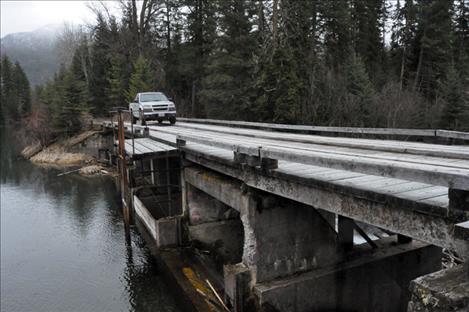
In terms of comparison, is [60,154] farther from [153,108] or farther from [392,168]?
[392,168]

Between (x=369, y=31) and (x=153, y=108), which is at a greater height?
(x=369, y=31)

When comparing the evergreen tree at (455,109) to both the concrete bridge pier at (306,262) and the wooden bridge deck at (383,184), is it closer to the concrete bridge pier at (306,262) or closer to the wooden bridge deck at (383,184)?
the concrete bridge pier at (306,262)

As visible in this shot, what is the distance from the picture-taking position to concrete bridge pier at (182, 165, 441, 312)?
786cm

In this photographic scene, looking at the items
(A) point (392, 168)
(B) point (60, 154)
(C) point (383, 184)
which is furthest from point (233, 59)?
(A) point (392, 168)

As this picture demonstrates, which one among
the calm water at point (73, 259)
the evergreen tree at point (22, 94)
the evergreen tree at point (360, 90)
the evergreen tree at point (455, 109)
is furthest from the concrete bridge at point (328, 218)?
the evergreen tree at point (22, 94)

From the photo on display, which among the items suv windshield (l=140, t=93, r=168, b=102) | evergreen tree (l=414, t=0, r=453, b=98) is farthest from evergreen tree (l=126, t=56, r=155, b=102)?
evergreen tree (l=414, t=0, r=453, b=98)

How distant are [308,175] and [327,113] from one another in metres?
21.5

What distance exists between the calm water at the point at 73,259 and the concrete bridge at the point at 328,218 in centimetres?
179

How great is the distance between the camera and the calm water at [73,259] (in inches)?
436

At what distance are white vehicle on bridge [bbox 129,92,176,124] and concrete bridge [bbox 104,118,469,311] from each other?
25.9 feet

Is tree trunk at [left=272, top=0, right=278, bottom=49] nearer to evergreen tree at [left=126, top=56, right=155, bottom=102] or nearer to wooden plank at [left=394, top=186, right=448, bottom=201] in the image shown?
evergreen tree at [left=126, top=56, right=155, bottom=102]

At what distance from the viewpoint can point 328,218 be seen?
9.10 m

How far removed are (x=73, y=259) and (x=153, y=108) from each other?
30.4 feet

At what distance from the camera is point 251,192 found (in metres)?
7.77
